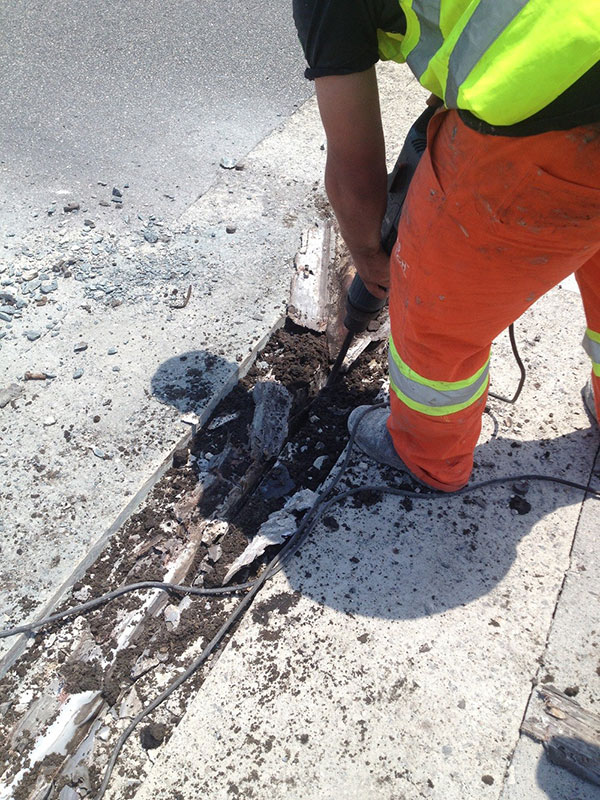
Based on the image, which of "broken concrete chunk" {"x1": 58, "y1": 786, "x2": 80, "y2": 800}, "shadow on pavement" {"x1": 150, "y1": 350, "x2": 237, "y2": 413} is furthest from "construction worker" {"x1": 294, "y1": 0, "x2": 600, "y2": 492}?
"broken concrete chunk" {"x1": 58, "y1": 786, "x2": 80, "y2": 800}

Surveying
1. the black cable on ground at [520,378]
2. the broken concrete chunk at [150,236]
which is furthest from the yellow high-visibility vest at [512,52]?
the broken concrete chunk at [150,236]

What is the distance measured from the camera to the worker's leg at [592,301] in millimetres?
2069

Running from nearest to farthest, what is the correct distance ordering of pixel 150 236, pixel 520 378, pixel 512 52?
pixel 512 52
pixel 520 378
pixel 150 236

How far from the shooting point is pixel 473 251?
5.20 feet

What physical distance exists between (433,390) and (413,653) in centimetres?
86

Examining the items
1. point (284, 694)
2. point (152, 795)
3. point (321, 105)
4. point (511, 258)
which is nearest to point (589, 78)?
point (511, 258)

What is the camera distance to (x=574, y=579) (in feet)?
7.18

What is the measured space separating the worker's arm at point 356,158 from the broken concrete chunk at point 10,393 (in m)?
1.59

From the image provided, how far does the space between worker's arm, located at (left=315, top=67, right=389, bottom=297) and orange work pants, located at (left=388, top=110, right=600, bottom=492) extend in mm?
213

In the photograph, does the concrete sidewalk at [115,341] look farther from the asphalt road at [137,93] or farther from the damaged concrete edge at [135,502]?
the asphalt road at [137,93]

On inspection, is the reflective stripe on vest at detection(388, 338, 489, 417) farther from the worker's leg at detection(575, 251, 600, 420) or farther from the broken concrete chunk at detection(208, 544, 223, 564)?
the broken concrete chunk at detection(208, 544, 223, 564)

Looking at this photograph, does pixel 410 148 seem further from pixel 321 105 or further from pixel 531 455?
pixel 531 455

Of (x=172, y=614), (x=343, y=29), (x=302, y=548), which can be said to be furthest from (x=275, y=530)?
(x=343, y=29)

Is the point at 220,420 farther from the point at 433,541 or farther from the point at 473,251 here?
the point at 473,251
